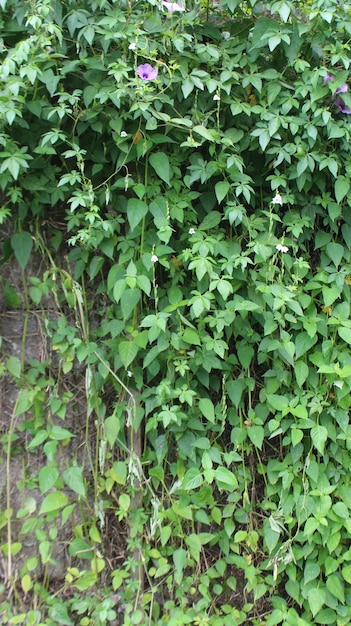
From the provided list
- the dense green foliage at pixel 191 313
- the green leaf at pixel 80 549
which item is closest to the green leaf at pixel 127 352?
the dense green foliage at pixel 191 313

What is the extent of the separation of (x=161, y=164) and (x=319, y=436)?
1182 millimetres

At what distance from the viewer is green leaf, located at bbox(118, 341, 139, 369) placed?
191 cm

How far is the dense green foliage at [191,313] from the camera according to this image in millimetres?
1862

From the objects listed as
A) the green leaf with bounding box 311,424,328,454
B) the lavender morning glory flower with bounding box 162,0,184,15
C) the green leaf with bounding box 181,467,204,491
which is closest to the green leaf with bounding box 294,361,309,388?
the green leaf with bounding box 311,424,328,454

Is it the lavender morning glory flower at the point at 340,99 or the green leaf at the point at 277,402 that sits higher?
the lavender morning glory flower at the point at 340,99

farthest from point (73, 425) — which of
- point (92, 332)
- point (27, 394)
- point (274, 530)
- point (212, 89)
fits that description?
point (212, 89)

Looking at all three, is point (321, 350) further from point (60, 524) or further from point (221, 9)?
point (221, 9)

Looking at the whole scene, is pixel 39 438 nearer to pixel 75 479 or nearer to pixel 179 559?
pixel 75 479

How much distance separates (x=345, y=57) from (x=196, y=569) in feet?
6.71

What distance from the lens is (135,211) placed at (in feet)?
6.23

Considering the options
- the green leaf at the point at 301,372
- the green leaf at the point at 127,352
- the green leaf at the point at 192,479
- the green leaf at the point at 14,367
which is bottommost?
the green leaf at the point at 192,479

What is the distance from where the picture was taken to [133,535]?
2.01 m

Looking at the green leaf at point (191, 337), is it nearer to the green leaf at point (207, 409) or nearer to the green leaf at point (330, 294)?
the green leaf at point (207, 409)

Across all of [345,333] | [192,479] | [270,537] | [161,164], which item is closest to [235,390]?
[192,479]
